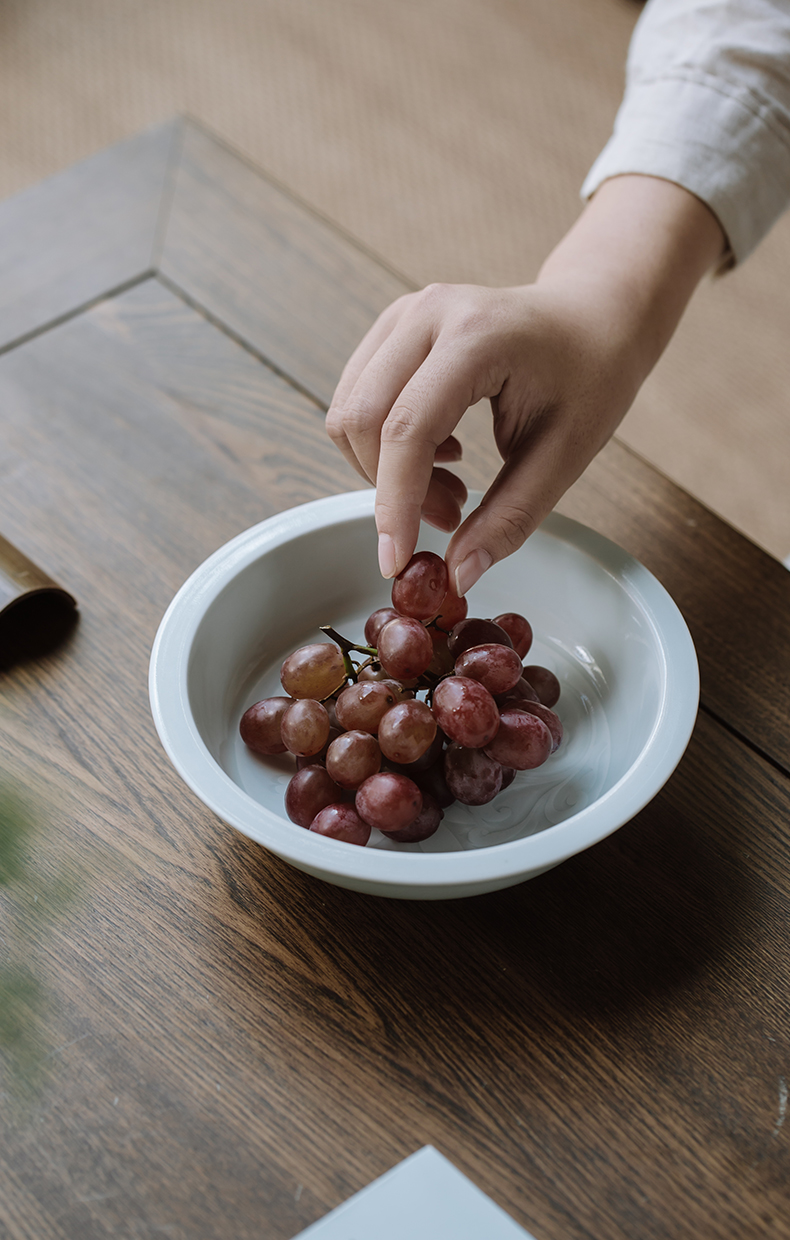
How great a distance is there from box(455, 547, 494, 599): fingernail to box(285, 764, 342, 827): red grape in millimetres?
150

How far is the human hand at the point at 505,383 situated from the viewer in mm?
590

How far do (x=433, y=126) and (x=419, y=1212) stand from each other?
2.12 m

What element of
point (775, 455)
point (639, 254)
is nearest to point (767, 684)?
point (639, 254)

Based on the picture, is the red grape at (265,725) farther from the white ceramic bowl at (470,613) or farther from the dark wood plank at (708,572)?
the dark wood plank at (708,572)

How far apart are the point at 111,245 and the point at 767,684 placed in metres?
0.76

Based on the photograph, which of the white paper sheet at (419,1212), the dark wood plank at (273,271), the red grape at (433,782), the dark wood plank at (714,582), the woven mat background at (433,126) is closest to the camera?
the white paper sheet at (419,1212)

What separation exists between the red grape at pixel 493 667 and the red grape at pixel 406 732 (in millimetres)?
44

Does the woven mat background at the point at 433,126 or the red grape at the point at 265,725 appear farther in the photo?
the woven mat background at the point at 433,126

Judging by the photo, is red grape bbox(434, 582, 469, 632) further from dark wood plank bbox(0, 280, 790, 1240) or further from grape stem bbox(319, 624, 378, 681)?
dark wood plank bbox(0, 280, 790, 1240)

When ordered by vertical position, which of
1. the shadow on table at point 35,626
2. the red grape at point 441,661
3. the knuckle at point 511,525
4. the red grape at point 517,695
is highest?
the knuckle at point 511,525

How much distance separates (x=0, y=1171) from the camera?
1.56 ft

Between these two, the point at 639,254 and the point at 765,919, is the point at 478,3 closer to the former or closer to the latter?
the point at 639,254

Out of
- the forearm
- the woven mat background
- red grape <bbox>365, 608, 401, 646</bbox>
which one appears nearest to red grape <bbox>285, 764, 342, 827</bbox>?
red grape <bbox>365, 608, 401, 646</bbox>

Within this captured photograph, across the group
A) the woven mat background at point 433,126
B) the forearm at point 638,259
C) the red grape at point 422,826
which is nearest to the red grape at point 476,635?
the red grape at point 422,826
